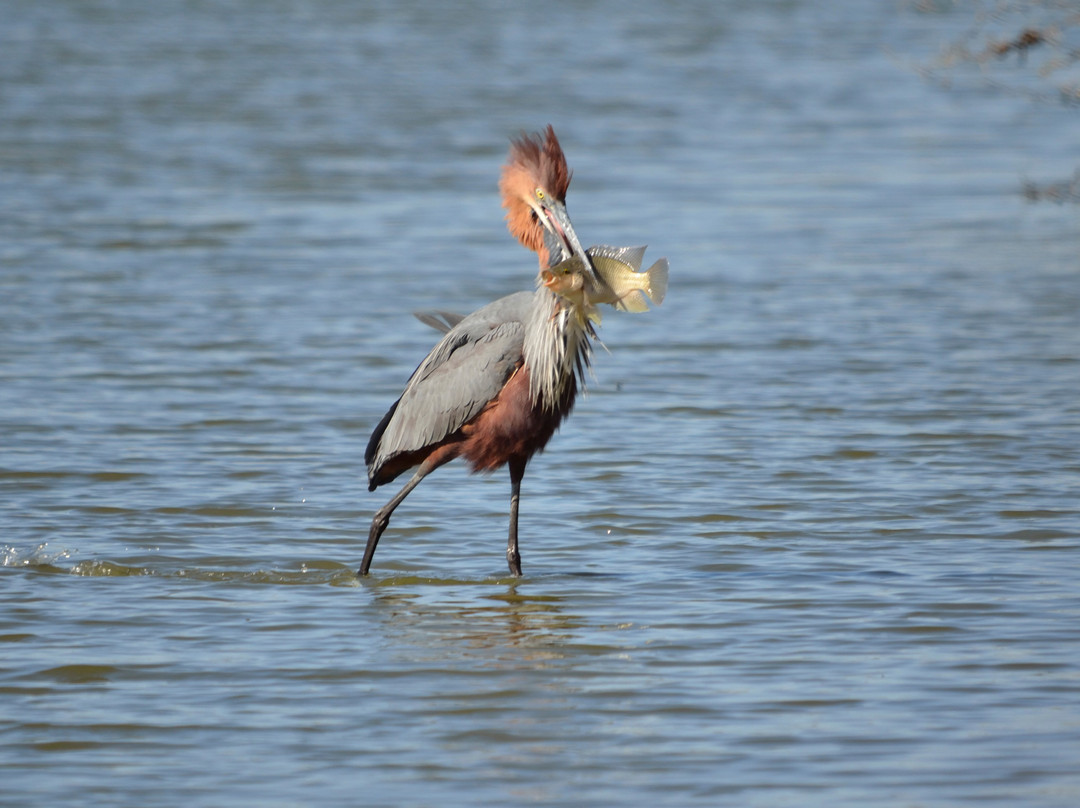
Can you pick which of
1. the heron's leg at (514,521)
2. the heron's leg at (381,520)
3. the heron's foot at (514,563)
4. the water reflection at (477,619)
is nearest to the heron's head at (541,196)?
the heron's leg at (514,521)

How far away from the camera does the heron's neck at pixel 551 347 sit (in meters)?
6.96

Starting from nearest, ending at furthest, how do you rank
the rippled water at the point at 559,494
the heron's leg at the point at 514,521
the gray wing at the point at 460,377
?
1. the rippled water at the point at 559,494
2. the gray wing at the point at 460,377
3. the heron's leg at the point at 514,521

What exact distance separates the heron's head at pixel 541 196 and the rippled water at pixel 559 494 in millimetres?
1334

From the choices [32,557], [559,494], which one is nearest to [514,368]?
[559,494]

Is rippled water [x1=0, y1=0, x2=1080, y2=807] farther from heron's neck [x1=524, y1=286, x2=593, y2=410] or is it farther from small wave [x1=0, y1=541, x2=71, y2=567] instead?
heron's neck [x1=524, y1=286, x2=593, y2=410]

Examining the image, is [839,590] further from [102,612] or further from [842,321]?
[842,321]

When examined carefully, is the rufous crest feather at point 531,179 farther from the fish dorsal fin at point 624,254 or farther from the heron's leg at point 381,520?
the heron's leg at point 381,520

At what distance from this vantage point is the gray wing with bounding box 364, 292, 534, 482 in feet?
23.3

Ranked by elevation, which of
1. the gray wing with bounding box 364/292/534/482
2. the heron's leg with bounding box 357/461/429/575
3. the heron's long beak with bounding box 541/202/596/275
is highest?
the heron's long beak with bounding box 541/202/596/275

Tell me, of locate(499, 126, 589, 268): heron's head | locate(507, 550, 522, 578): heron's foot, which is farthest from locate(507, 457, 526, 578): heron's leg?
locate(499, 126, 589, 268): heron's head

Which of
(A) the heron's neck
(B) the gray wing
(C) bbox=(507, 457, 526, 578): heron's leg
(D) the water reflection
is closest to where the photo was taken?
(D) the water reflection

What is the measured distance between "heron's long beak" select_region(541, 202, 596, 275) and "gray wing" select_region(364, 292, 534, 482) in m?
0.28

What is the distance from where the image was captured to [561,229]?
705 cm

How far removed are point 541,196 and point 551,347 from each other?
61 cm
